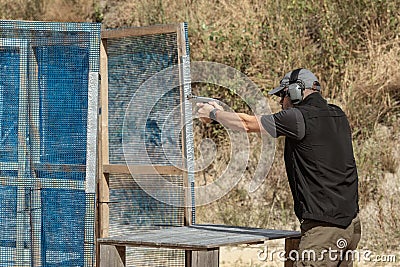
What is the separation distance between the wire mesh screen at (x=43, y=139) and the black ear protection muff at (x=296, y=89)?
4.81ft

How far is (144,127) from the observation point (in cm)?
650

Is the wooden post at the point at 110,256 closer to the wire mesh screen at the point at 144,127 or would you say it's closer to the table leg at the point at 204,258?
the table leg at the point at 204,258

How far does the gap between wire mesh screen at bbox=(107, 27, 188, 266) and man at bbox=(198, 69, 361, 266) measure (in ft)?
4.53

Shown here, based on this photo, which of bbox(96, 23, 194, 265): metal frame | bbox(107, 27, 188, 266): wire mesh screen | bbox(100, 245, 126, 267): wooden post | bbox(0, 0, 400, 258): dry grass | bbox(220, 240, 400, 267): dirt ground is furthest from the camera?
bbox(0, 0, 400, 258): dry grass

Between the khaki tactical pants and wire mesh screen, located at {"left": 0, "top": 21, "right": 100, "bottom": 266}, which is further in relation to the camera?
wire mesh screen, located at {"left": 0, "top": 21, "right": 100, "bottom": 266}

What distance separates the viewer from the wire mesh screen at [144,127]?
6.30 metres

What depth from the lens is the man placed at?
4973mm

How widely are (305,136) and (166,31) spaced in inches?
69.4

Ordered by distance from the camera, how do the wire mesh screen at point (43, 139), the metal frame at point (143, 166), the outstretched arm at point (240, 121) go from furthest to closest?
1. the metal frame at point (143, 166)
2. the wire mesh screen at point (43, 139)
3. the outstretched arm at point (240, 121)

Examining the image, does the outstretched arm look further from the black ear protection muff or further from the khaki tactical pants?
the khaki tactical pants

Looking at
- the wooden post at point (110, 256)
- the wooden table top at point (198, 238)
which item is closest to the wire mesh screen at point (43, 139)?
the wooden post at point (110, 256)

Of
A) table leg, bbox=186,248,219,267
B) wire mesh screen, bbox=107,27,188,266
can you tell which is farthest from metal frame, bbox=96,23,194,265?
table leg, bbox=186,248,219,267

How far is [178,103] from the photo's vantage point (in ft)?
20.6

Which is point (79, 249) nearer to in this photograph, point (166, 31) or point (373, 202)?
point (166, 31)
